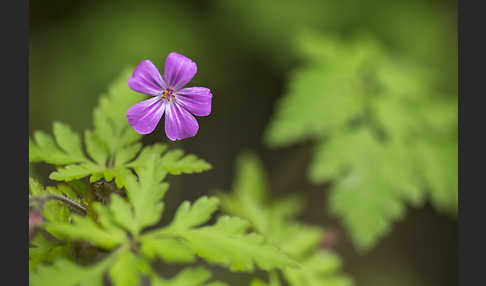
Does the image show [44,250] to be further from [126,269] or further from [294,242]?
[294,242]

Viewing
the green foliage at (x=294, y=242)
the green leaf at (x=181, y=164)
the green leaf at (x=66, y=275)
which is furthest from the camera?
the green foliage at (x=294, y=242)

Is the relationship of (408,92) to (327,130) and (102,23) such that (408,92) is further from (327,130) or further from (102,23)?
(102,23)

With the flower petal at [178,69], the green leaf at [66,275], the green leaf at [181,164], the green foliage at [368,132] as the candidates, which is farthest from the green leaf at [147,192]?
the green foliage at [368,132]

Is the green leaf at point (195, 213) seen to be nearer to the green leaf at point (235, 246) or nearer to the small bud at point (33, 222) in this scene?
the green leaf at point (235, 246)

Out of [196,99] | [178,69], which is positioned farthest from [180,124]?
[178,69]

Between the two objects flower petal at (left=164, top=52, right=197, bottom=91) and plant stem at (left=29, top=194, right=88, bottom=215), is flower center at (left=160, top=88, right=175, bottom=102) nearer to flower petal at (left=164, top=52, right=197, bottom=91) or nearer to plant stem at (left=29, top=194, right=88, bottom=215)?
flower petal at (left=164, top=52, right=197, bottom=91)

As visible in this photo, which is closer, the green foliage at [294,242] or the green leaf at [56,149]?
the green leaf at [56,149]
